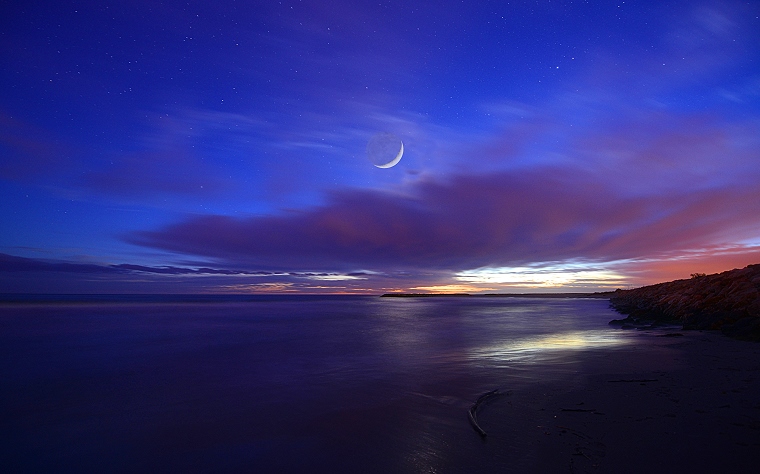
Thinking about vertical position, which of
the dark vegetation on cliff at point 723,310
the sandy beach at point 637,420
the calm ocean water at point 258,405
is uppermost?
the dark vegetation on cliff at point 723,310

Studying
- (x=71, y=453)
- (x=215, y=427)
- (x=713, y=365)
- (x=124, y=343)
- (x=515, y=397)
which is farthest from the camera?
(x=124, y=343)

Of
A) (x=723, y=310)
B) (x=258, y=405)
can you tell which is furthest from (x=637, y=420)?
(x=723, y=310)

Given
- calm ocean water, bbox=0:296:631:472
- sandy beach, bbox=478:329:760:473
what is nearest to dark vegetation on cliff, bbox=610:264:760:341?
calm ocean water, bbox=0:296:631:472

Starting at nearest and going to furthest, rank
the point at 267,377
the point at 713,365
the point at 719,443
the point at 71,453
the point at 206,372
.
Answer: the point at 719,443, the point at 71,453, the point at 713,365, the point at 267,377, the point at 206,372

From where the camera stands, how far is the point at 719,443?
4789mm

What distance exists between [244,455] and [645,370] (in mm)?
9108

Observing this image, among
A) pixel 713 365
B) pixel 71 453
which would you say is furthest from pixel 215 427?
pixel 713 365

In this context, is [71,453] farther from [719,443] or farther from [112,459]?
[719,443]

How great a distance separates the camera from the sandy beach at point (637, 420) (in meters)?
4.49

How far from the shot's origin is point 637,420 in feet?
18.7

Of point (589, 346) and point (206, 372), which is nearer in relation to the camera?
point (206, 372)

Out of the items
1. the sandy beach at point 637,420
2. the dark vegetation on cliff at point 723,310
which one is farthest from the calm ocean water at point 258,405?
the dark vegetation on cliff at point 723,310

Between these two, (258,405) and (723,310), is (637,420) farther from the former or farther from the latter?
(723,310)

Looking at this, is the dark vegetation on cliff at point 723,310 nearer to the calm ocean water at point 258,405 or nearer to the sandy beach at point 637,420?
the calm ocean water at point 258,405
